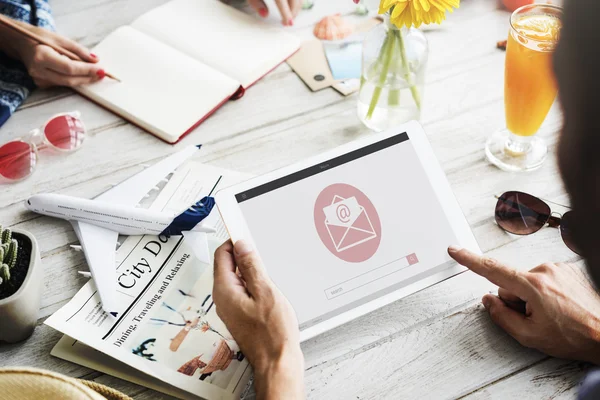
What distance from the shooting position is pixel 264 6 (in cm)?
133

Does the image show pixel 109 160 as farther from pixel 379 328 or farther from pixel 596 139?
pixel 596 139

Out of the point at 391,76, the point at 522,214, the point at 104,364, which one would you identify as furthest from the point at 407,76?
the point at 104,364

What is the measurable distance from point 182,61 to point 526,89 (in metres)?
0.68

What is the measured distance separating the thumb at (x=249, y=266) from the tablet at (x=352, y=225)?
0.08 ft

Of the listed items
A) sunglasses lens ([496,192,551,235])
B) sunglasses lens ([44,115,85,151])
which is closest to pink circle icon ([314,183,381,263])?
sunglasses lens ([496,192,551,235])

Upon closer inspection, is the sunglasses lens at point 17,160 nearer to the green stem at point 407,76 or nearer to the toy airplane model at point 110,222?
the toy airplane model at point 110,222

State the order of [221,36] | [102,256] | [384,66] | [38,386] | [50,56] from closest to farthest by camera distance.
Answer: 1. [38,386]
2. [102,256]
3. [384,66]
4. [50,56]
5. [221,36]

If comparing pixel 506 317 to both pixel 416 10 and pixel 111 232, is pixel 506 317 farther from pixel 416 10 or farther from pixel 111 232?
pixel 111 232

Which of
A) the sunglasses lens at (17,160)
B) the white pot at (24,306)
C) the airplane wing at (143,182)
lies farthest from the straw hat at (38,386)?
the sunglasses lens at (17,160)

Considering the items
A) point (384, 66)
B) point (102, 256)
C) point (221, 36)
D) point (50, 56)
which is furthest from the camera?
point (221, 36)

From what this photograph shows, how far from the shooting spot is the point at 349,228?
0.89m

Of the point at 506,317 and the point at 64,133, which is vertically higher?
the point at 64,133

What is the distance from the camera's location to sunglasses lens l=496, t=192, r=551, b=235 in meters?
0.99

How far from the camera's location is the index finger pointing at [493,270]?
845 mm
